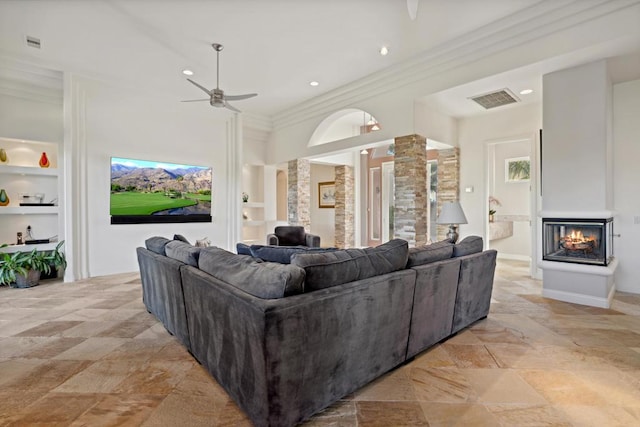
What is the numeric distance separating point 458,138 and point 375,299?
5330mm

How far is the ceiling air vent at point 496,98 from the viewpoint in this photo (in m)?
4.85

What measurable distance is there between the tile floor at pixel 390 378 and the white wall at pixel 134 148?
2.16m

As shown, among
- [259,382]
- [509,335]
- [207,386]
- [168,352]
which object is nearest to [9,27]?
[168,352]

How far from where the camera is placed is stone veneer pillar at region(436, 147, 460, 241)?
20.5 ft

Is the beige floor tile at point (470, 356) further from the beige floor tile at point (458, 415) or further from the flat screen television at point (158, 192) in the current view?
the flat screen television at point (158, 192)

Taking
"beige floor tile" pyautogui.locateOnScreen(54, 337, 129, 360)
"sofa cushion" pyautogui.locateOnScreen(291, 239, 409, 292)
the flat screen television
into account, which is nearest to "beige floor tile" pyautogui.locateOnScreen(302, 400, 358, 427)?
"sofa cushion" pyautogui.locateOnScreen(291, 239, 409, 292)

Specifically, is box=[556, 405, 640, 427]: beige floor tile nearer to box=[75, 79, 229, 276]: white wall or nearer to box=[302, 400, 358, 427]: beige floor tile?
box=[302, 400, 358, 427]: beige floor tile

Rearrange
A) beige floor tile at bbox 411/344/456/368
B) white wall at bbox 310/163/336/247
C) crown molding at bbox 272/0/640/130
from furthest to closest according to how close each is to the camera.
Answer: white wall at bbox 310/163/336/247 < crown molding at bbox 272/0/640/130 < beige floor tile at bbox 411/344/456/368

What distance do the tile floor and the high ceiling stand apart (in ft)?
10.8

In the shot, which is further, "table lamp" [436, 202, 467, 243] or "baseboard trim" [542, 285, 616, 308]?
"table lamp" [436, 202, 467, 243]

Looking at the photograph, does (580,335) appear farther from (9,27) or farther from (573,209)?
(9,27)

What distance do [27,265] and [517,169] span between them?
935 centimetres

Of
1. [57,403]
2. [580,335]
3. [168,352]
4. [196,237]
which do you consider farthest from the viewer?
[196,237]

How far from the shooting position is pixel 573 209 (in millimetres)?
3801
